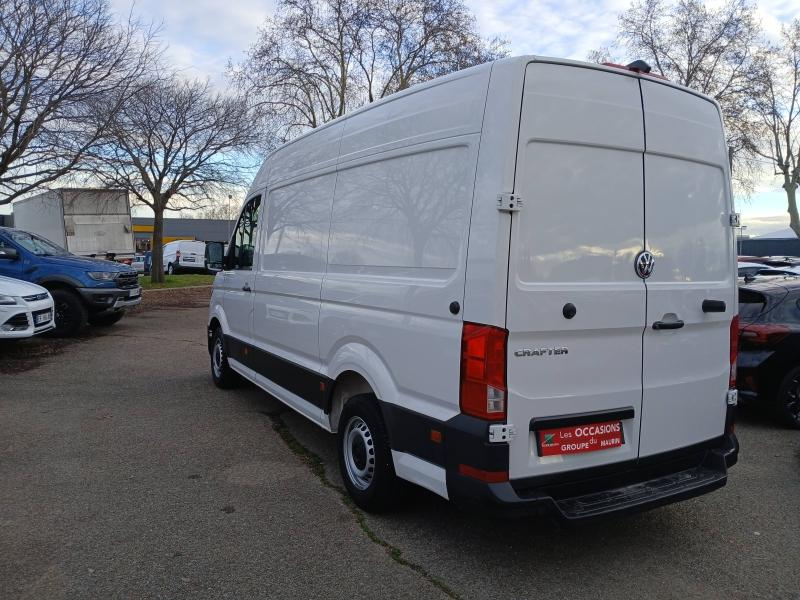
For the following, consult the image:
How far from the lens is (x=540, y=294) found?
9.57 feet

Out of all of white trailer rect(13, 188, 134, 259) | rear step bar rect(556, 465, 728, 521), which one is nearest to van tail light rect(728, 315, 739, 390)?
rear step bar rect(556, 465, 728, 521)

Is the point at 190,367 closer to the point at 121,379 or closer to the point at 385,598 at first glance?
the point at 121,379

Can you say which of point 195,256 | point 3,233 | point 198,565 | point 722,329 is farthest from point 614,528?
point 195,256

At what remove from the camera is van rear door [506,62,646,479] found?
292cm

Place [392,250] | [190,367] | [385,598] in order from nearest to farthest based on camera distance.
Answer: [385,598]
[392,250]
[190,367]

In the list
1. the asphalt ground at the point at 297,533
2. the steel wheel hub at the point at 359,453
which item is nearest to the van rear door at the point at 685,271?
the asphalt ground at the point at 297,533

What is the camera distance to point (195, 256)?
32.1 metres

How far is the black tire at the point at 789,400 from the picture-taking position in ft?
18.5

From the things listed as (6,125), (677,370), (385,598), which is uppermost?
(6,125)

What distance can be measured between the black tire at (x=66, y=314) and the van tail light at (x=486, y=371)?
10084 mm

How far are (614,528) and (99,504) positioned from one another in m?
3.22

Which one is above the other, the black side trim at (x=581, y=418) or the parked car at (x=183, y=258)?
the parked car at (x=183, y=258)

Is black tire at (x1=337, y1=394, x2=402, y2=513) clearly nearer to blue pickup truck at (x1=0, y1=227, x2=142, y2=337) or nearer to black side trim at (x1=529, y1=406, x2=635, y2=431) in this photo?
black side trim at (x1=529, y1=406, x2=635, y2=431)

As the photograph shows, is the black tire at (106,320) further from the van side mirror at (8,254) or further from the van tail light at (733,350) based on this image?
the van tail light at (733,350)
